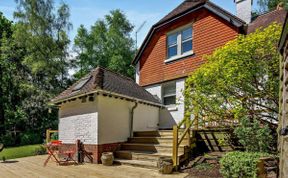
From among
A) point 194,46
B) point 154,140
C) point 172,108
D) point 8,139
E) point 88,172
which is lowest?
point 8,139

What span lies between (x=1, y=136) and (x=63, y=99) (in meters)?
13.2

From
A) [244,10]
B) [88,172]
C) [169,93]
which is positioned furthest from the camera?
[169,93]

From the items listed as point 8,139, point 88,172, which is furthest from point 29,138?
point 88,172

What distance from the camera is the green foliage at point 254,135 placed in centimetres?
602

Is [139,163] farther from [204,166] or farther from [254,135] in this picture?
[254,135]

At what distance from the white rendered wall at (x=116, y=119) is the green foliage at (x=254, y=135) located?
204 inches

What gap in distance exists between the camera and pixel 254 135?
6199 millimetres

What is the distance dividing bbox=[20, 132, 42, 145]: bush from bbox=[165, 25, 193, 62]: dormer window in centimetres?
1398

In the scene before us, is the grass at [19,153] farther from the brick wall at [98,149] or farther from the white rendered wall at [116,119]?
the white rendered wall at [116,119]

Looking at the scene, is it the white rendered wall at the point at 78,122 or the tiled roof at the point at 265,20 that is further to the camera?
the tiled roof at the point at 265,20

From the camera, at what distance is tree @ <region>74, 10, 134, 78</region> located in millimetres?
26000

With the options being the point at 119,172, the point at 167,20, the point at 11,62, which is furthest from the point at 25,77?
the point at 119,172

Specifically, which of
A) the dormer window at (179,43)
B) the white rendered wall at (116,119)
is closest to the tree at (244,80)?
the white rendered wall at (116,119)

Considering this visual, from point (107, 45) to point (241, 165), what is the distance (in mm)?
23618
